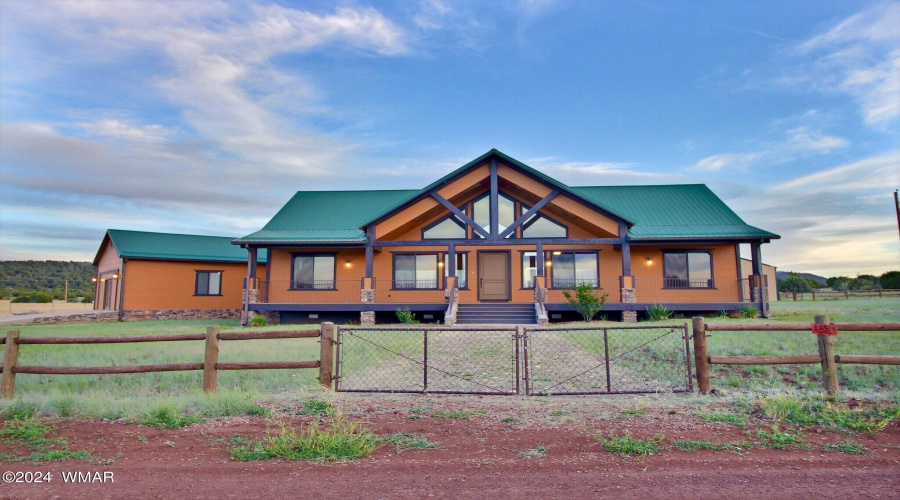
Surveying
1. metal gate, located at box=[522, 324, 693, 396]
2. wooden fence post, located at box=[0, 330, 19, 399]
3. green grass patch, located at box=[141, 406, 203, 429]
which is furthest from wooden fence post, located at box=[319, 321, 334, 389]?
wooden fence post, located at box=[0, 330, 19, 399]

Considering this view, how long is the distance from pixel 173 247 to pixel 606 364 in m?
27.4

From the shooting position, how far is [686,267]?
71.3 ft

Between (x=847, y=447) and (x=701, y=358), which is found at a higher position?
(x=701, y=358)

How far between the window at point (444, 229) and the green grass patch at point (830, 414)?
16827 millimetres

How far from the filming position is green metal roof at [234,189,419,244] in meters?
21.9

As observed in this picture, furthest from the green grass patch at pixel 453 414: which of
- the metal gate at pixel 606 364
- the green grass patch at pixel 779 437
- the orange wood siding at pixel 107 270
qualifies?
the orange wood siding at pixel 107 270

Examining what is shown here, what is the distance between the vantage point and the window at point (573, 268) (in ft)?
72.6

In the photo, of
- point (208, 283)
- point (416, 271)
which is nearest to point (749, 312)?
point (416, 271)

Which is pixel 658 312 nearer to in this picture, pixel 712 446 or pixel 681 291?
pixel 681 291

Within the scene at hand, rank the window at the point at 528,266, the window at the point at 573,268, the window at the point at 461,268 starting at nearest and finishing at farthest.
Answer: the window at the point at 573,268 → the window at the point at 528,266 → the window at the point at 461,268

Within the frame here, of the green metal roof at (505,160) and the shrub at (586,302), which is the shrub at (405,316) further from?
the shrub at (586,302)

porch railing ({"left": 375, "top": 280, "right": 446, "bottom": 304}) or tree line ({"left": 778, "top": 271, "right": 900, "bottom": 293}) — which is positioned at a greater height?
tree line ({"left": 778, "top": 271, "right": 900, "bottom": 293})

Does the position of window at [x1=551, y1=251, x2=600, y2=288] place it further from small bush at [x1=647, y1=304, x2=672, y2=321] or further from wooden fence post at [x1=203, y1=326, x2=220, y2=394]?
wooden fence post at [x1=203, y1=326, x2=220, y2=394]

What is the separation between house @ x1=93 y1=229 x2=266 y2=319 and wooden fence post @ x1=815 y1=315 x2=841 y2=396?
26.5m
